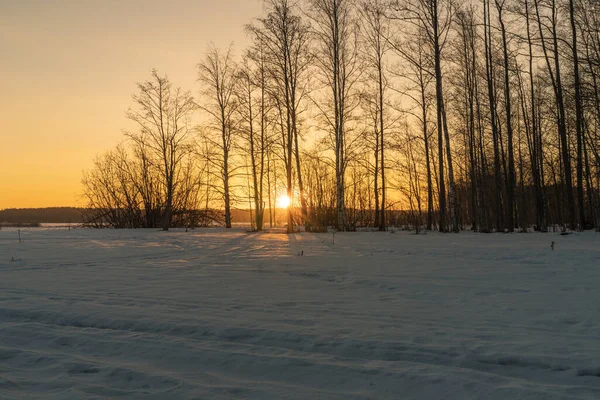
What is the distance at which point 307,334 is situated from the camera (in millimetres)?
3748

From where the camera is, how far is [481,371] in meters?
2.92

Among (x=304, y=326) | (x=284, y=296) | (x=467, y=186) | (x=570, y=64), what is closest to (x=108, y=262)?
(x=284, y=296)

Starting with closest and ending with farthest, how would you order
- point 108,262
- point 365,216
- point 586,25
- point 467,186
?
point 108,262, point 586,25, point 365,216, point 467,186

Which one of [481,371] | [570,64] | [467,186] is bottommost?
[481,371]

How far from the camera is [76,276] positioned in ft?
24.5

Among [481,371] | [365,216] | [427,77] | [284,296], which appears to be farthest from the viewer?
[365,216]

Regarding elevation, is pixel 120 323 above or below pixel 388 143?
below

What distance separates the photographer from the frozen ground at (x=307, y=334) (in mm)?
2752

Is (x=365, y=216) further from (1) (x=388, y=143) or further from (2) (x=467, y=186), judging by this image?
(2) (x=467, y=186)

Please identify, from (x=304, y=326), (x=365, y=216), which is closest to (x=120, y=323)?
(x=304, y=326)

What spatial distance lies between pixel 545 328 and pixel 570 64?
1922 cm

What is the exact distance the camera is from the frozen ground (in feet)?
9.03

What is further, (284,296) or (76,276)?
(76,276)

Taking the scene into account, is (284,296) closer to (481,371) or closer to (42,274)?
(481,371)
